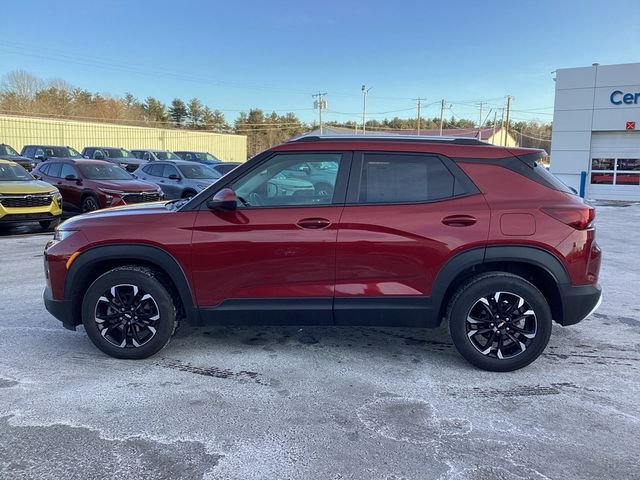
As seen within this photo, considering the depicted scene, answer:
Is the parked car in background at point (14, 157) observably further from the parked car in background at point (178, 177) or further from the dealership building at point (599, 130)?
the dealership building at point (599, 130)

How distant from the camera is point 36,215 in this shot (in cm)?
1074

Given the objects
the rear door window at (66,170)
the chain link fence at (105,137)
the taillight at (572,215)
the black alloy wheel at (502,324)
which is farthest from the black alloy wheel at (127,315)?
the chain link fence at (105,137)

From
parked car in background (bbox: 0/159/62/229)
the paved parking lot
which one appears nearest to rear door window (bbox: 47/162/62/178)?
parked car in background (bbox: 0/159/62/229)

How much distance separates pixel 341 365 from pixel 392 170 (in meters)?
1.64

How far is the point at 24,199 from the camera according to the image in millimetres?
10523

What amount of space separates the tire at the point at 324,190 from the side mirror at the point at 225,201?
65 centimetres

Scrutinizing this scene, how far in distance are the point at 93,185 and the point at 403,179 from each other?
414 inches

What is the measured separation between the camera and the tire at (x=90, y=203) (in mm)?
12266

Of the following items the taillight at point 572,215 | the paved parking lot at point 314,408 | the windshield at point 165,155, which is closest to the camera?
the paved parking lot at point 314,408

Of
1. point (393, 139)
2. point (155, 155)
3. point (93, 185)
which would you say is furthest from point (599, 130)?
point (155, 155)

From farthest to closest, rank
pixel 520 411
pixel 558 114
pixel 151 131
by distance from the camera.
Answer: pixel 151 131
pixel 558 114
pixel 520 411

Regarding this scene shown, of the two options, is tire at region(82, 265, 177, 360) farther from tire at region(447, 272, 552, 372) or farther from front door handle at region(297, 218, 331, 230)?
tire at region(447, 272, 552, 372)

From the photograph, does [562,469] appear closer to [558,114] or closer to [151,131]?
[558,114]

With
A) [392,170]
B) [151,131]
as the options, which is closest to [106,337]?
[392,170]
